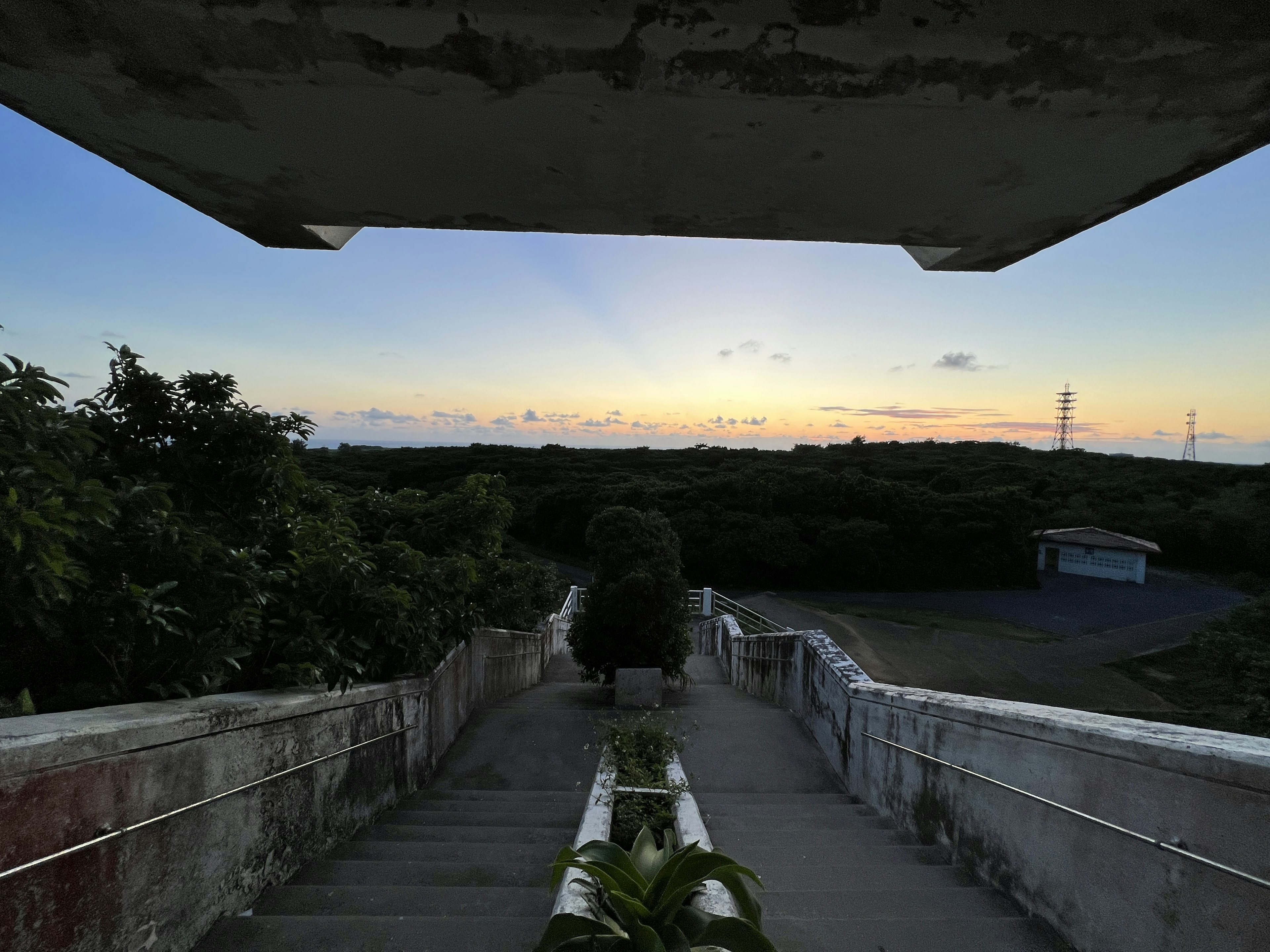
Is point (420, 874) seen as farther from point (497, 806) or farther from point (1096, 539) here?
point (1096, 539)

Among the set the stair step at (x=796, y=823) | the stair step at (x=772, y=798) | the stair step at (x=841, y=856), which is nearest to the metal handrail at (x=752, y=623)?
the stair step at (x=772, y=798)

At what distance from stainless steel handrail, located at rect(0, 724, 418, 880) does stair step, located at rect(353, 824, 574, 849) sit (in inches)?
21.0

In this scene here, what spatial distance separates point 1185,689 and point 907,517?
1469cm

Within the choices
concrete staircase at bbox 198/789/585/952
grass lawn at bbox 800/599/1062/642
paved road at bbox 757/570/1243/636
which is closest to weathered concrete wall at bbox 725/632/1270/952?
concrete staircase at bbox 198/789/585/952

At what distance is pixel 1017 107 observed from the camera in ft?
5.33

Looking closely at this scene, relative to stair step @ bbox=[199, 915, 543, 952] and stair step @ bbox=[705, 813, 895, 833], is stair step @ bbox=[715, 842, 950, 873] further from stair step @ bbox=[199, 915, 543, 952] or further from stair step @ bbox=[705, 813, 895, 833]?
stair step @ bbox=[199, 915, 543, 952]

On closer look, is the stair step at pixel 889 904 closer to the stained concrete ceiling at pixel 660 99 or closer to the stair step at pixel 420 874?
the stair step at pixel 420 874

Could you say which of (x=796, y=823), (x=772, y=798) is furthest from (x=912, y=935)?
(x=772, y=798)

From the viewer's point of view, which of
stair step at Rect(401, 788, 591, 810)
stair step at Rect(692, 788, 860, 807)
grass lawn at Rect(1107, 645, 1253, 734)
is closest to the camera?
stair step at Rect(401, 788, 591, 810)

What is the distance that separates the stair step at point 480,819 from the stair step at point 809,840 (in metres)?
0.93

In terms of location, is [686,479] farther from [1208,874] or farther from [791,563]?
[1208,874]

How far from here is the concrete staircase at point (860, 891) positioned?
2.52 meters

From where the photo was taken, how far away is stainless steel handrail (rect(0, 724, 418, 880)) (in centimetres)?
186

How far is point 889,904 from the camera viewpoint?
283 cm
